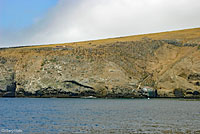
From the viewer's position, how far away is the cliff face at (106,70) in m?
85.1

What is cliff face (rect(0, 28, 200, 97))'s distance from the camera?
279 feet

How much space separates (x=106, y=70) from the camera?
290 feet

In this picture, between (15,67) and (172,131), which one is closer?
(172,131)

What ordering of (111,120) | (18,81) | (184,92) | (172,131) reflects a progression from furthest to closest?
(18,81)
(184,92)
(111,120)
(172,131)

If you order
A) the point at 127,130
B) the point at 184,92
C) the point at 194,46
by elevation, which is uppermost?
the point at 194,46

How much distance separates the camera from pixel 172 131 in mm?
29594

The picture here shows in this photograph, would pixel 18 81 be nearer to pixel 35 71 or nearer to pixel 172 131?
pixel 35 71

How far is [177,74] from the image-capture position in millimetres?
88188

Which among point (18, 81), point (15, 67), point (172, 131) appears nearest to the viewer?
point (172, 131)

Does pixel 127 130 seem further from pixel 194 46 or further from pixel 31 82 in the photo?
pixel 194 46

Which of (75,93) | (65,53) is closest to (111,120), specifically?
(75,93)

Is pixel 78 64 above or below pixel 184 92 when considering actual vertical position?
above

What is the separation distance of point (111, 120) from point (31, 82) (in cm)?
5517

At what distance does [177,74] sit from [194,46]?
15.6 metres
